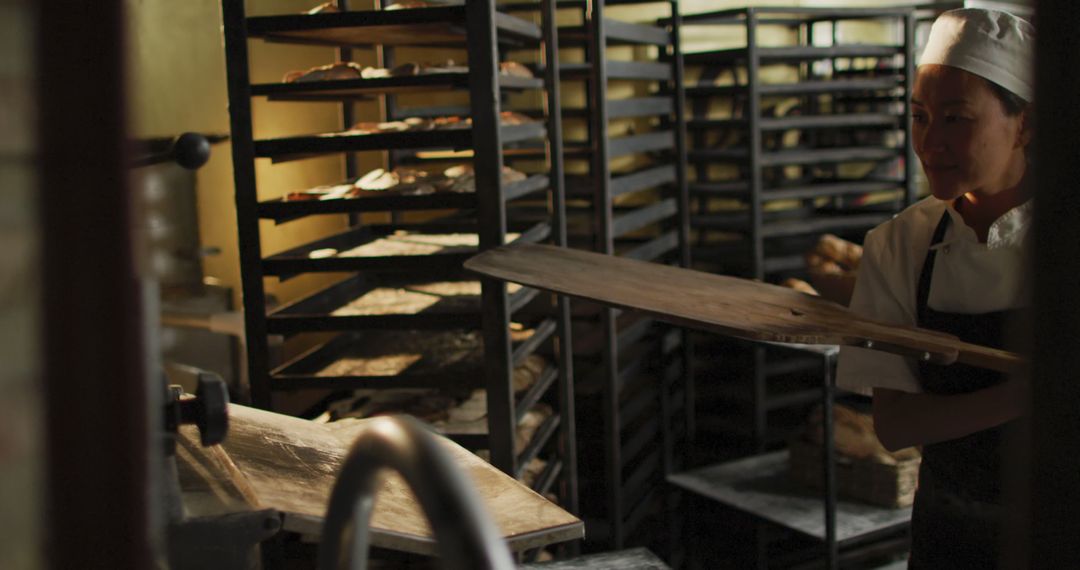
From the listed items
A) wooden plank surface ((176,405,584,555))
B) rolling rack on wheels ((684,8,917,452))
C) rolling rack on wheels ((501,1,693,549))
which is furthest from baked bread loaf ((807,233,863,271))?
wooden plank surface ((176,405,584,555))

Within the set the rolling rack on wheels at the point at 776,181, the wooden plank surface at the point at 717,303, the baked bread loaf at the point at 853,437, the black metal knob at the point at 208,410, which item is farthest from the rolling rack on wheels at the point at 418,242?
the black metal knob at the point at 208,410

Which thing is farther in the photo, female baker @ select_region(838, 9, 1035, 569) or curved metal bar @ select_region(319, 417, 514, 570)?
female baker @ select_region(838, 9, 1035, 569)

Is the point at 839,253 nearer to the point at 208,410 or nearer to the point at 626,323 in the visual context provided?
the point at 626,323

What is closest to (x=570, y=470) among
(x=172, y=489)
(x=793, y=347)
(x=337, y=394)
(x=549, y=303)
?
(x=549, y=303)

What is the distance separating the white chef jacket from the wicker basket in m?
1.65

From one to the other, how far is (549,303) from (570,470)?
1.88 ft

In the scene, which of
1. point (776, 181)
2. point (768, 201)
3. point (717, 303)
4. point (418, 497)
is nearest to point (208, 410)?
point (418, 497)

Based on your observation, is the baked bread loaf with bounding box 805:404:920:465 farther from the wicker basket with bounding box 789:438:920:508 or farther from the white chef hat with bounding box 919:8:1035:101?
the white chef hat with bounding box 919:8:1035:101

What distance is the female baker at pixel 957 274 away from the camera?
1.65 m

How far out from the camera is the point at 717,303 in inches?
59.8

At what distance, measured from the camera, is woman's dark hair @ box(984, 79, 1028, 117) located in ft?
5.43

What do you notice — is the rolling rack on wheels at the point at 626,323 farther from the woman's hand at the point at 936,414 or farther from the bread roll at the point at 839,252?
the woman's hand at the point at 936,414

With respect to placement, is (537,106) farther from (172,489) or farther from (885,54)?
(172,489)

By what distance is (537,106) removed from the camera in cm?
495
